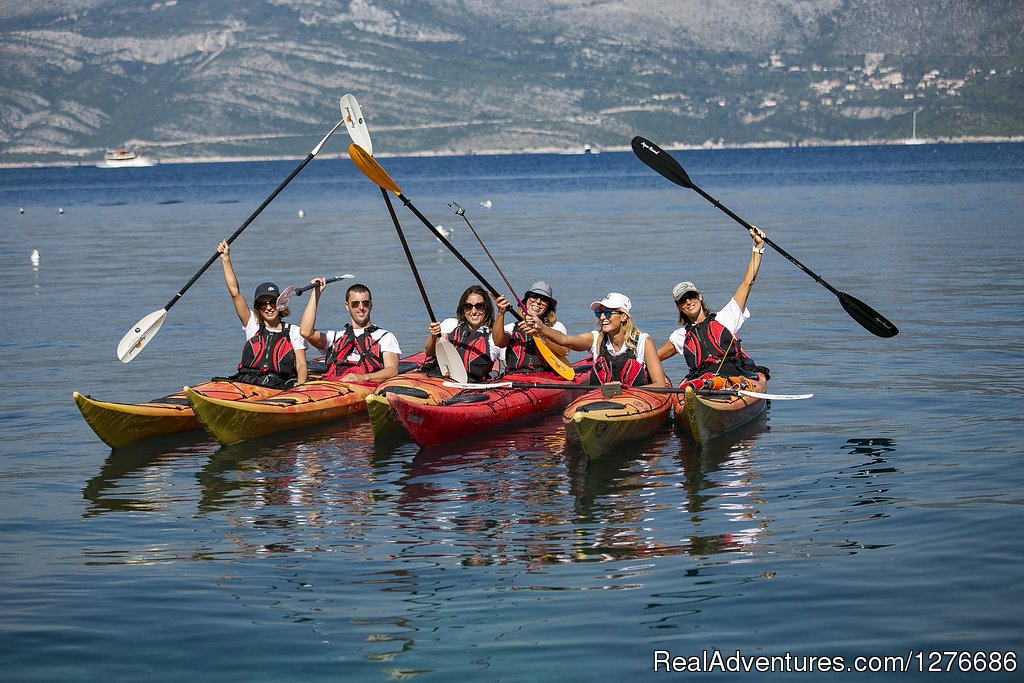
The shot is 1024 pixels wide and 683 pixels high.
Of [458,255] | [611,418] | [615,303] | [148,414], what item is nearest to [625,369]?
[615,303]

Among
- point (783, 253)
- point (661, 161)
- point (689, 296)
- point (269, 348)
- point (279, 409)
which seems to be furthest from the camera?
point (661, 161)

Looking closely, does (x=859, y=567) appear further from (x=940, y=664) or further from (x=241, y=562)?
(x=241, y=562)

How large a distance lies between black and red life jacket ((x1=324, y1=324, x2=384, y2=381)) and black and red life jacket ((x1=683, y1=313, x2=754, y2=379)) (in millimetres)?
3714

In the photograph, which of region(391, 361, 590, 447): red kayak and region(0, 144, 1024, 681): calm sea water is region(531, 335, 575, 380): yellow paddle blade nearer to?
region(391, 361, 590, 447): red kayak

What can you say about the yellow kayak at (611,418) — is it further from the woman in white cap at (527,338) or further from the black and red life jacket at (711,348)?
the woman in white cap at (527,338)

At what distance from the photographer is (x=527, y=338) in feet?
50.6

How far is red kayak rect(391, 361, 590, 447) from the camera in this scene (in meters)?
13.7

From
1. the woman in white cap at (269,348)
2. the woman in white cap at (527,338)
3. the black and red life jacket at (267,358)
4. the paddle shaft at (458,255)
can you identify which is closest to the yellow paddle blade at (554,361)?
the woman in white cap at (527,338)

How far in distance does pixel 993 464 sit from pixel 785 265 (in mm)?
20900

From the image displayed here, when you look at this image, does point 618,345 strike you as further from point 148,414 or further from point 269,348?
point 148,414

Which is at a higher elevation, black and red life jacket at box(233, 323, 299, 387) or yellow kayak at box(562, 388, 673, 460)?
black and red life jacket at box(233, 323, 299, 387)

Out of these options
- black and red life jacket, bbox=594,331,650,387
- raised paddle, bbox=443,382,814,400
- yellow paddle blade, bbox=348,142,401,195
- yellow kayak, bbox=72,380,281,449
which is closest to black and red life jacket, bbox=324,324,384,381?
yellow kayak, bbox=72,380,281,449

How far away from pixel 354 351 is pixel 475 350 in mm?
1565

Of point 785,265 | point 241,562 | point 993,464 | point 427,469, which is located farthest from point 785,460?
point 785,265
